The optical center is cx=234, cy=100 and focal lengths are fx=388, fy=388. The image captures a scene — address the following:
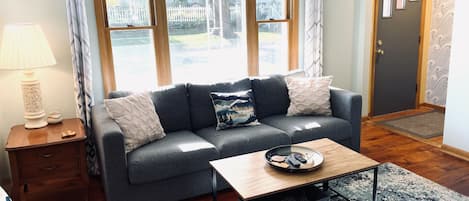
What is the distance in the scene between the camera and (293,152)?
2.59 metres

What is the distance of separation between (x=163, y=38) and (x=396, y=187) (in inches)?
93.6

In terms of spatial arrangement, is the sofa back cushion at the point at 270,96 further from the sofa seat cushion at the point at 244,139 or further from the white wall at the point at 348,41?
the white wall at the point at 348,41

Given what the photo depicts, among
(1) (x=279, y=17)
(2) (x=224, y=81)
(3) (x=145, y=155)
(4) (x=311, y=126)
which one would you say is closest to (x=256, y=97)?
(2) (x=224, y=81)

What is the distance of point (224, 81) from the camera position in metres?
3.60

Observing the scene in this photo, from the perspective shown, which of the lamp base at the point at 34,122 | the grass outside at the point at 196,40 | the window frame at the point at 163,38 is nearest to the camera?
the lamp base at the point at 34,122

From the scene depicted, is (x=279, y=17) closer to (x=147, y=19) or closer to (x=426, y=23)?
(x=147, y=19)

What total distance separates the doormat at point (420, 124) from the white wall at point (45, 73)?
3.54 metres

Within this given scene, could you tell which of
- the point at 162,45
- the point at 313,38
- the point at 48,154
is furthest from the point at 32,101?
the point at 313,38

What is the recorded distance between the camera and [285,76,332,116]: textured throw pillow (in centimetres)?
358

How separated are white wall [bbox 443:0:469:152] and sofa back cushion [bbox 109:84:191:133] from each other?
8.17ft

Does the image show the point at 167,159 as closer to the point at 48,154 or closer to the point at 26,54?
the point at 48,154

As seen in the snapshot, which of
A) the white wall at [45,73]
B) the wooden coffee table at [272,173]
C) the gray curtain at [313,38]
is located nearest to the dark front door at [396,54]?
the gray curtain at [313,38]

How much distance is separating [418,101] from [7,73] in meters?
4.93

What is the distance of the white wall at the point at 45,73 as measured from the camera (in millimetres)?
3064
